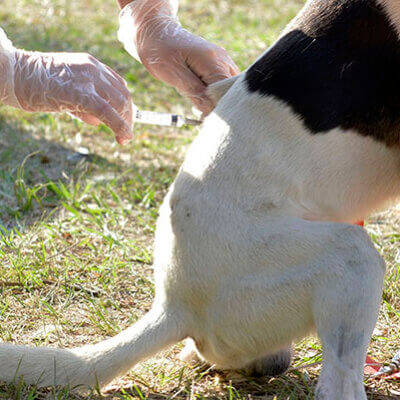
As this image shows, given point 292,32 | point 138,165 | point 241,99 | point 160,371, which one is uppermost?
point 292,32

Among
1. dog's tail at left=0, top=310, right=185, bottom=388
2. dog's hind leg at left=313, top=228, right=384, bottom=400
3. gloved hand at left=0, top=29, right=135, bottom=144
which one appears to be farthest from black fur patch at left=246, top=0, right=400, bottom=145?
dog's tail at left=0, top=310, right=185, bottom=388

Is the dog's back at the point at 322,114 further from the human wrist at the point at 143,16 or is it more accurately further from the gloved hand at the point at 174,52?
the human wrist at the point at 143,16

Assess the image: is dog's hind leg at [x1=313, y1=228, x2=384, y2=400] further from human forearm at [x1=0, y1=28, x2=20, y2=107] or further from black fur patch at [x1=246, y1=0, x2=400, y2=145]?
human forearm at [x1=0, y1=28, x2=20, y2=107]

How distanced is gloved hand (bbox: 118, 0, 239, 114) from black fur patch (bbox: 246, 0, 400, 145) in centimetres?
56

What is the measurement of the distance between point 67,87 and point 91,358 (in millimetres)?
1010

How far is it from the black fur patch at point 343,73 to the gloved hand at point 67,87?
0.62 meters

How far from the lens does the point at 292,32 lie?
241 cm

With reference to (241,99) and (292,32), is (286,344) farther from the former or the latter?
(292,32)

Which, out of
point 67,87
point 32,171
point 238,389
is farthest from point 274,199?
point 32,171

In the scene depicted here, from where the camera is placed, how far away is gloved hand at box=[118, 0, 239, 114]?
9.71 ft

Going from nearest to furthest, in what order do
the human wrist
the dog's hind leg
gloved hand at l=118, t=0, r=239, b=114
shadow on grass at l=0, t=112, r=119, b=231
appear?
1. the dog's hind leg
2. gloved hand at l=118, t=0, r=239, b=114
3. the human wrist
4. shadow on grass at l=0, t=112, r=119, b=231

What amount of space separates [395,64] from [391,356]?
110 centimetres

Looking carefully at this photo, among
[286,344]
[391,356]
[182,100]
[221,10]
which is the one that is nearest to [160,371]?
[286,344]

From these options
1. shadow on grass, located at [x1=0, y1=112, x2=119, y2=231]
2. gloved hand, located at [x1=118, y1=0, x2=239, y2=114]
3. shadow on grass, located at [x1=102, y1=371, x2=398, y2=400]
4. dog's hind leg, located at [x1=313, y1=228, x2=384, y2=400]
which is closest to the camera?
dog's hind leg, located at [x1=313, y1=228, x2=384, y2=400]
